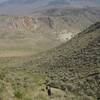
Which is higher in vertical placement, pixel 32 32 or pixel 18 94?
pixel 18 94

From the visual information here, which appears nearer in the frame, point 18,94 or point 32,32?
point 18,94

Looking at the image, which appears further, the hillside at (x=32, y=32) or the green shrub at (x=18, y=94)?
the hillside at (x=32, y=32)

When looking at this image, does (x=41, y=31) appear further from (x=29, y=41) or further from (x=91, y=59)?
(x=91, y=59)

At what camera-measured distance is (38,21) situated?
17925 centimetres

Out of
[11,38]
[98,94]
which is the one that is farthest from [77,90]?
[11,38]

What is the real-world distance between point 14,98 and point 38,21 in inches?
6577

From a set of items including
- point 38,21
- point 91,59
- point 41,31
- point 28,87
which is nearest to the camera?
point 28,87

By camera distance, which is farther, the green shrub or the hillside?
the hillside

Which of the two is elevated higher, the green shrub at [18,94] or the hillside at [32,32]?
the green shrub at [18,94]

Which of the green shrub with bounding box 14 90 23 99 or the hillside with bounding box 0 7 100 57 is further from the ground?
the green shrub with bounding box 14 90 23 99

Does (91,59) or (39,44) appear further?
(39,44)

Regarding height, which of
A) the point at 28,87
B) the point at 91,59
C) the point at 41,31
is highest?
A: the point at 28,87

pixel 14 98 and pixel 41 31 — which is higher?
pixel 14 98

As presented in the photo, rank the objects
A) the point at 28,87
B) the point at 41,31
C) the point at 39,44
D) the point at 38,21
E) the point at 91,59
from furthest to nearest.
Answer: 1. the point at 38,21
2. the point at 41,31
3. the point at 39,44
4. the point at 91,59
5. the point at 28,87
